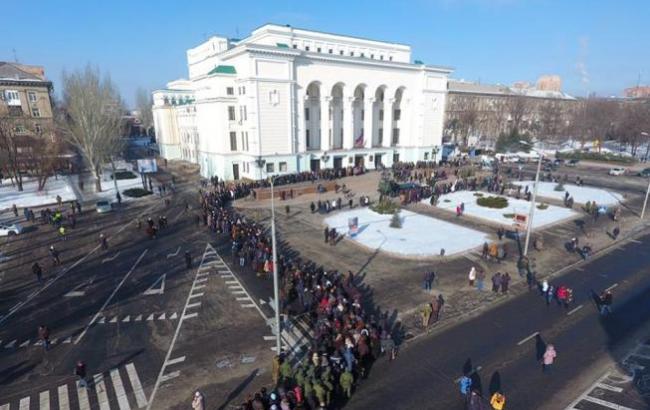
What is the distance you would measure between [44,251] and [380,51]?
60.3 m

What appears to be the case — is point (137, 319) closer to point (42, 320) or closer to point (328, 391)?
point (42, 320)

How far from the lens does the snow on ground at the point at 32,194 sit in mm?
40291

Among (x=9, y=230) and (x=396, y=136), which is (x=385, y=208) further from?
(x=396, y=136)

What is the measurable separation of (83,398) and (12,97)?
72.0m

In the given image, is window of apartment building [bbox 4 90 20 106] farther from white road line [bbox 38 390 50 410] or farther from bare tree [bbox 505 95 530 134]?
bare tree [bbox 505 95 530 134]

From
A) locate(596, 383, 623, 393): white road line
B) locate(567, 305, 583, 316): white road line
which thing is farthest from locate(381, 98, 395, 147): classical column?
locate(596, 383, 623, 393): white road line

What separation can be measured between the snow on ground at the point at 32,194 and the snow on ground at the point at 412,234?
33.6 meters

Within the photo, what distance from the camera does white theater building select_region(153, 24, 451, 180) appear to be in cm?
4781

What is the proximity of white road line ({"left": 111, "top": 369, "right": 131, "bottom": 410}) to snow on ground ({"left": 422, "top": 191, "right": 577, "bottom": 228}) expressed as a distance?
30.0 metres

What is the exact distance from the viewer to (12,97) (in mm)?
62000

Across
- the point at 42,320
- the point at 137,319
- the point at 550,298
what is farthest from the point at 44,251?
the point at 550,298

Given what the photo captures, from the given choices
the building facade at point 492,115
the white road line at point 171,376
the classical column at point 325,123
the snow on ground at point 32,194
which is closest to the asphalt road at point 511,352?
the white road line at point 171,376

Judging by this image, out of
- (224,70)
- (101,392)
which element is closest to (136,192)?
(224,70)

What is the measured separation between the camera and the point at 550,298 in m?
18.2
